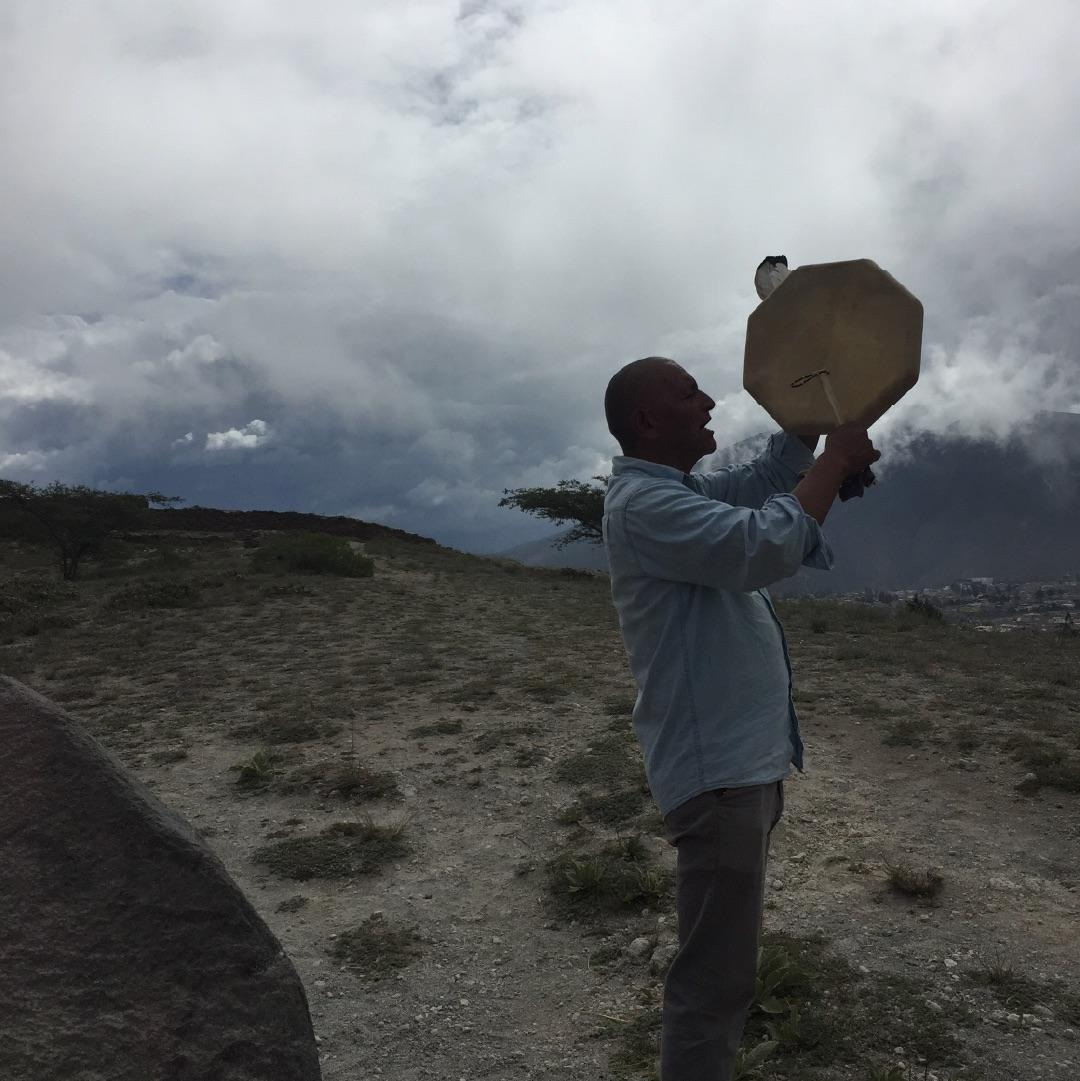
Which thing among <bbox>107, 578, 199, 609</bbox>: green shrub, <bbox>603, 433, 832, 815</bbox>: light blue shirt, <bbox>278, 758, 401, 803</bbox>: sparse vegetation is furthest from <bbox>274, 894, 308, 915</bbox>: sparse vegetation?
A: <bbox>107, 578, 199, 609</bbox>: green shrub

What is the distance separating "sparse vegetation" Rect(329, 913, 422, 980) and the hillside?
0.01 metres

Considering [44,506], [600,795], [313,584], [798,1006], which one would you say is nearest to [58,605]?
[313,584]

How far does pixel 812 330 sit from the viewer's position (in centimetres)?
210

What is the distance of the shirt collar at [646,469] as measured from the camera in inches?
81.7

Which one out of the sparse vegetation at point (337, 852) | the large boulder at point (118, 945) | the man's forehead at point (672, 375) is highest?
the man's forehead at point (672, 375)

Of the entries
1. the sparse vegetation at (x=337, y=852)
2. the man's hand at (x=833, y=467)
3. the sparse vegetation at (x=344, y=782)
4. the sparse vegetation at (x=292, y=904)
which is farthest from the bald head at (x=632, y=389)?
the sparse vegetation at (x=344, y=782)

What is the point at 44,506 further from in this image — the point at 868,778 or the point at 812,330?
the point at 812,330

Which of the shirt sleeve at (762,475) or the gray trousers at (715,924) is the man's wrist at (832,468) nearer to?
the shirt sleeve at (762,475)

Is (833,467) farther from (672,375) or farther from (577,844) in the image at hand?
(577,844)

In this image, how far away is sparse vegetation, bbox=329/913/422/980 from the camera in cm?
399

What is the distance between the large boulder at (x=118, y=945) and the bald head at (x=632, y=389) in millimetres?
1794

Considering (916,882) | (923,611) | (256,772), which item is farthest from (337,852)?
(923,611)

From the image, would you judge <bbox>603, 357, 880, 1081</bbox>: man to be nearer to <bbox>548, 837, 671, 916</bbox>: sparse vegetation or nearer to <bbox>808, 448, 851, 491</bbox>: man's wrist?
<bbox>808, 448, 851, 491</bbox>: man's wrist

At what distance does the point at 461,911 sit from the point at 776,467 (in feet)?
10.9
